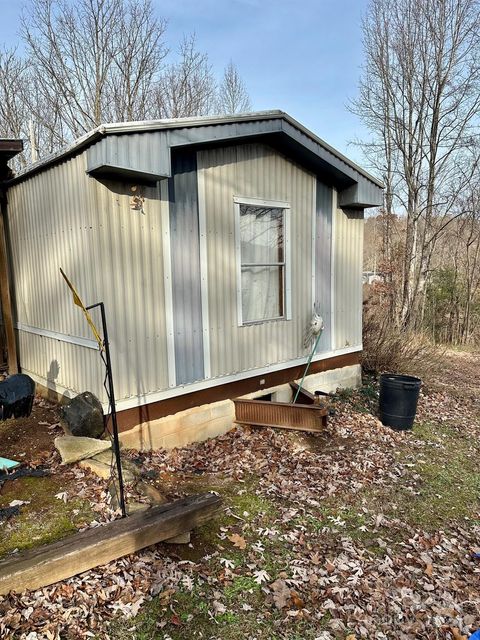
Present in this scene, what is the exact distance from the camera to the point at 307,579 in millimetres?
2881

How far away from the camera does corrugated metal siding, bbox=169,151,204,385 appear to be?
4586mm

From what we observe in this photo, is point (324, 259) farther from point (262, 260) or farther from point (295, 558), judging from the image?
point (295, 558)

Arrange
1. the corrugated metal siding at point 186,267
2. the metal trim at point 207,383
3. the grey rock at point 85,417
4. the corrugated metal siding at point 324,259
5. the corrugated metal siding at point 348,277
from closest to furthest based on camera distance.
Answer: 1. the grey rock at point 85,417
2. the metal trim at point 207,383
3. the corrugated metal siding at point 186,267
4. the corrugated metal siding at point 324,259
5. the corrugated metal siding at point 348,277

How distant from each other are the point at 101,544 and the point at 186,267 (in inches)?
116

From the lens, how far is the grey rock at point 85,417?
159 inches

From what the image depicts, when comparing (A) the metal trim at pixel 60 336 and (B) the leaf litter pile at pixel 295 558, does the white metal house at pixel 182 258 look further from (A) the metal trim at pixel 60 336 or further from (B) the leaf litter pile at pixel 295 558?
(B) the leaf litter pile at pixel 295 558

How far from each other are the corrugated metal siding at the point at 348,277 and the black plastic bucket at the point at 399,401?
1258mm

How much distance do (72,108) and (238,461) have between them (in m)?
15.2

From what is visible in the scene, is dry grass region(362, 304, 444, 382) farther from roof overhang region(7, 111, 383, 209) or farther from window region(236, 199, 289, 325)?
window region(236, 199, 289, 325)

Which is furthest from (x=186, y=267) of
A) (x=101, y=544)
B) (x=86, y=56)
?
(x=86, y=56)

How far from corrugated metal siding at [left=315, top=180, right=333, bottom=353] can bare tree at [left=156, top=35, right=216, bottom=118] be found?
13.4 meters

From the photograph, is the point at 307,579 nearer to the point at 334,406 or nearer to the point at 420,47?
the point at 334,406

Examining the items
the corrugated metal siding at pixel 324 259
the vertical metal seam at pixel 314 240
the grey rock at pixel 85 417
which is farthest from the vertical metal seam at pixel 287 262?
the grey rock at pixel 85 417

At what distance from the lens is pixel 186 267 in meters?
4.73
